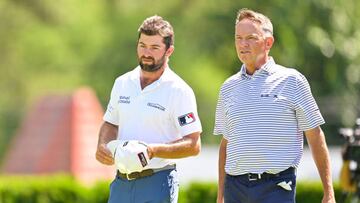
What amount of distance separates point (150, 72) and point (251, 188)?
102 cm

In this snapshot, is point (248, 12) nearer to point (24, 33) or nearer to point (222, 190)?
point (222, 190)

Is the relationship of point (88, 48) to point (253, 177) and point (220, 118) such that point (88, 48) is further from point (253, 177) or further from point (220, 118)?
point (253, 177)

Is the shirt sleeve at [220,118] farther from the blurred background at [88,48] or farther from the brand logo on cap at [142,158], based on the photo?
the blurred background at [88,48]

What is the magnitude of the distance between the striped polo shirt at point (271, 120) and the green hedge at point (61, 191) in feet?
23.6

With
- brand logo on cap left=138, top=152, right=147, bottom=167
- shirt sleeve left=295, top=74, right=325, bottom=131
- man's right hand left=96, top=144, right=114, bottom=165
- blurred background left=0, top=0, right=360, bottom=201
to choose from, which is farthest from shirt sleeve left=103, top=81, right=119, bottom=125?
blurred background left=0, top=0, right=360, bottom=201

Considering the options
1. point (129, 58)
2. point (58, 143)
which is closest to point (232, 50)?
point (129, 58)

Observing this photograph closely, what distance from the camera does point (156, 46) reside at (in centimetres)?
726

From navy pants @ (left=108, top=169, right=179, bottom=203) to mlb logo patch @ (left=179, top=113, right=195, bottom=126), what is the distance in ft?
1.10

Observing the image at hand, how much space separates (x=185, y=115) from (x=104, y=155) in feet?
1.85

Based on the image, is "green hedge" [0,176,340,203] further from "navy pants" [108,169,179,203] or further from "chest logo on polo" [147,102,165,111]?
"chest logo on polo" [147,102,165,111]

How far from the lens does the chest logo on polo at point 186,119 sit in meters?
7.22

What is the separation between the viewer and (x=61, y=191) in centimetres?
1520

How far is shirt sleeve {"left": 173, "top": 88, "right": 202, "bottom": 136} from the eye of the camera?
23.7 ft

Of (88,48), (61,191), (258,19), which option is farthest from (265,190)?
(88,48)
